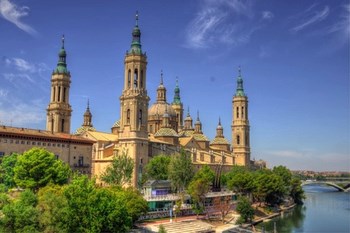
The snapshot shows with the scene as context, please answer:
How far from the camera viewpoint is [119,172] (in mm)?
61062

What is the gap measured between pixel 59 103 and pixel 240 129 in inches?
2061

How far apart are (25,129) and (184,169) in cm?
2809

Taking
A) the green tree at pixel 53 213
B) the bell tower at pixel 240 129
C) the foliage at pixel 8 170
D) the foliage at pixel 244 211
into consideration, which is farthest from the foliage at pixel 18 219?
the bell tower at pixel 240 129

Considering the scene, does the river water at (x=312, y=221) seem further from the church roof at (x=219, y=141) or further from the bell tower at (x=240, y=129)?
the church roof at (x=219, y=141)

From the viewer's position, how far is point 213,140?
384 ft

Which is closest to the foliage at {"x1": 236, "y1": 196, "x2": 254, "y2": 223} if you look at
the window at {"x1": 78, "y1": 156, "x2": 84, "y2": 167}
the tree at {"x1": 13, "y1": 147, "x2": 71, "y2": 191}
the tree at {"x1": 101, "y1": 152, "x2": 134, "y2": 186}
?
the tree at {"x1": 101, "y1": 152, "x2": 134, "y2": 186}

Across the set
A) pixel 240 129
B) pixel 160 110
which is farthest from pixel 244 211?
pixel 240 129

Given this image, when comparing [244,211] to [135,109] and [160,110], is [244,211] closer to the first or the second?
[135,109]

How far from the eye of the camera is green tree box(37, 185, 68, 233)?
119ft

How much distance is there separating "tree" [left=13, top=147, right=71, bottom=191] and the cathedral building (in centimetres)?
1848

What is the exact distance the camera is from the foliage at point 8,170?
5572 centimetres

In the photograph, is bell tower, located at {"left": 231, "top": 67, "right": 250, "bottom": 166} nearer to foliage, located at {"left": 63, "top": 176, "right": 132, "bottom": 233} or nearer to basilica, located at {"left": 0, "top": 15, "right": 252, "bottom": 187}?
basilica, located at {"left": 0, "top": 15, "right": 252, "bottom": 187}

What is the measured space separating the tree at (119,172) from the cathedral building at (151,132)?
7.37m

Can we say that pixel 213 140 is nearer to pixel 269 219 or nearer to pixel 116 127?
pixel 116 127
